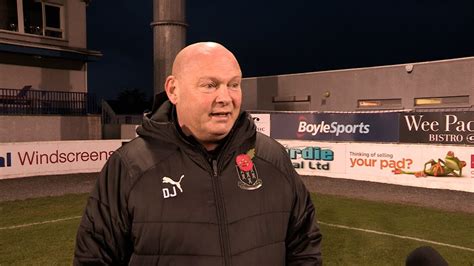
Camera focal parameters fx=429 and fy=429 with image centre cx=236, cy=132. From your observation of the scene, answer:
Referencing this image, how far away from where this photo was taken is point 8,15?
2334cm

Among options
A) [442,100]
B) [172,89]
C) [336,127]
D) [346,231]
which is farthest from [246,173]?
[442,100]

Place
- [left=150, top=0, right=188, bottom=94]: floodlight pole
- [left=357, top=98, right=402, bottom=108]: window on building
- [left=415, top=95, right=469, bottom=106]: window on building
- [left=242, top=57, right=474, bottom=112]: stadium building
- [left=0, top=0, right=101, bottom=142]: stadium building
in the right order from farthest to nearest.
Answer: [left=357, top=98, right=402, bottom=108]: window on building → [left=0, top=0, right=101, bottom=142]: stadium building → [left=242, top=57, right=474, bottom=112]: stadium building → [left=415, top=95, right=469, bottom=106]: window on building → [left=150, top=0, right=188, bottom=94]: floodlight pole

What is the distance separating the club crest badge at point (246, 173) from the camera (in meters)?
1.87

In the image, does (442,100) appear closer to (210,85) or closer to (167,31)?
(167,31)

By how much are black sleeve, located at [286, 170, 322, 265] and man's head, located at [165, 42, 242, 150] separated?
0.51m

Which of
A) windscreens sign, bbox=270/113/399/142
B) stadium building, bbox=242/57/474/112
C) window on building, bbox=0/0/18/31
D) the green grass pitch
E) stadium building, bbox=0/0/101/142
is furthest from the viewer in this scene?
window on building, bbox=0/0/18/31

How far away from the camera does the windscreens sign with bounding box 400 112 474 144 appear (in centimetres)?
1321

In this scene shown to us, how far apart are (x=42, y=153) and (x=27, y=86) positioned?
8929mm

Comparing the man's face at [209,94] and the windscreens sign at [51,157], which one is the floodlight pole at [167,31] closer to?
the windscreens sign at [51,157]

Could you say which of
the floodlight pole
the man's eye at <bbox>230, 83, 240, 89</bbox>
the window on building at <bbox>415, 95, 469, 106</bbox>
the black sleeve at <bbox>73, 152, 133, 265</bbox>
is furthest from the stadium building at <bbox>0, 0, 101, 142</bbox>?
the man's eye at <bbox>230, 83, 240, 89</bbox>

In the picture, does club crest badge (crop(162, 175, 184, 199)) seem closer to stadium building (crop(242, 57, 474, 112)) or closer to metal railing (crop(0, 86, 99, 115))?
stadium building (crop(242, 57, 474, 112))

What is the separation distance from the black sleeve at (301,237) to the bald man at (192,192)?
0.08 m

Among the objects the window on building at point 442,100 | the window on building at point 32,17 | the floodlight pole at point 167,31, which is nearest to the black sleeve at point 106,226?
the floodlight pole at point 167,31

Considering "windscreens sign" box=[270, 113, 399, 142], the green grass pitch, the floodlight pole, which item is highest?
the floodlight pole
